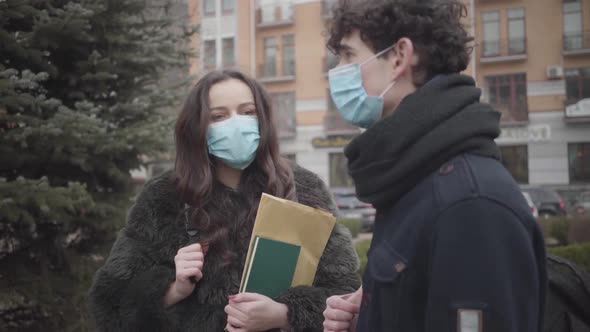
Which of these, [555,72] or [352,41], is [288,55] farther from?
[352,41]

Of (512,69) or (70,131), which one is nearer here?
(70,131)

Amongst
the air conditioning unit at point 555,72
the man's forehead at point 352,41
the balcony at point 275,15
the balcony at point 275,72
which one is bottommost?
the man's forehead at point 352,41

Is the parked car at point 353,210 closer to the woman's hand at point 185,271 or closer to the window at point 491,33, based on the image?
the window at point 491,33

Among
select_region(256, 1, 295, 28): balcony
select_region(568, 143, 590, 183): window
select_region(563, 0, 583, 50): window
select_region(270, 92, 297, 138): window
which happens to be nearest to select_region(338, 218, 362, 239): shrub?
select_region(270, 92, 297, 138): window

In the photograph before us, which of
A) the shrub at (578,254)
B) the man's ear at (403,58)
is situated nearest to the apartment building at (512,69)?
the shrub at (578,254)

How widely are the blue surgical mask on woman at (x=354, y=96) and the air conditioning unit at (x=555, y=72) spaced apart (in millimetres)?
23342

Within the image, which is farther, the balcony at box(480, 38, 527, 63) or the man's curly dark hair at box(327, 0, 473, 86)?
the balcony at box(480, 38, 527, 63)

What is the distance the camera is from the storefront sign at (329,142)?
25.1 meters

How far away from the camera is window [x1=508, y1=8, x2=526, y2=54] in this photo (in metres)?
22.4

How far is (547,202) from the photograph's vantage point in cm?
1734

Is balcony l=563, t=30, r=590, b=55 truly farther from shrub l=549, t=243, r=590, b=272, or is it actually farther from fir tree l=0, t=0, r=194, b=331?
fir tree l=0, t=0, r=194, b=331

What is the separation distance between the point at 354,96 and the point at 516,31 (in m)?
Result: 23.8

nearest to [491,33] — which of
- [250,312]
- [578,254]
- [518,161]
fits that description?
[518,161]

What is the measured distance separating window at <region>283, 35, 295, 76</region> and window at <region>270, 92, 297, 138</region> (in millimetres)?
1089
